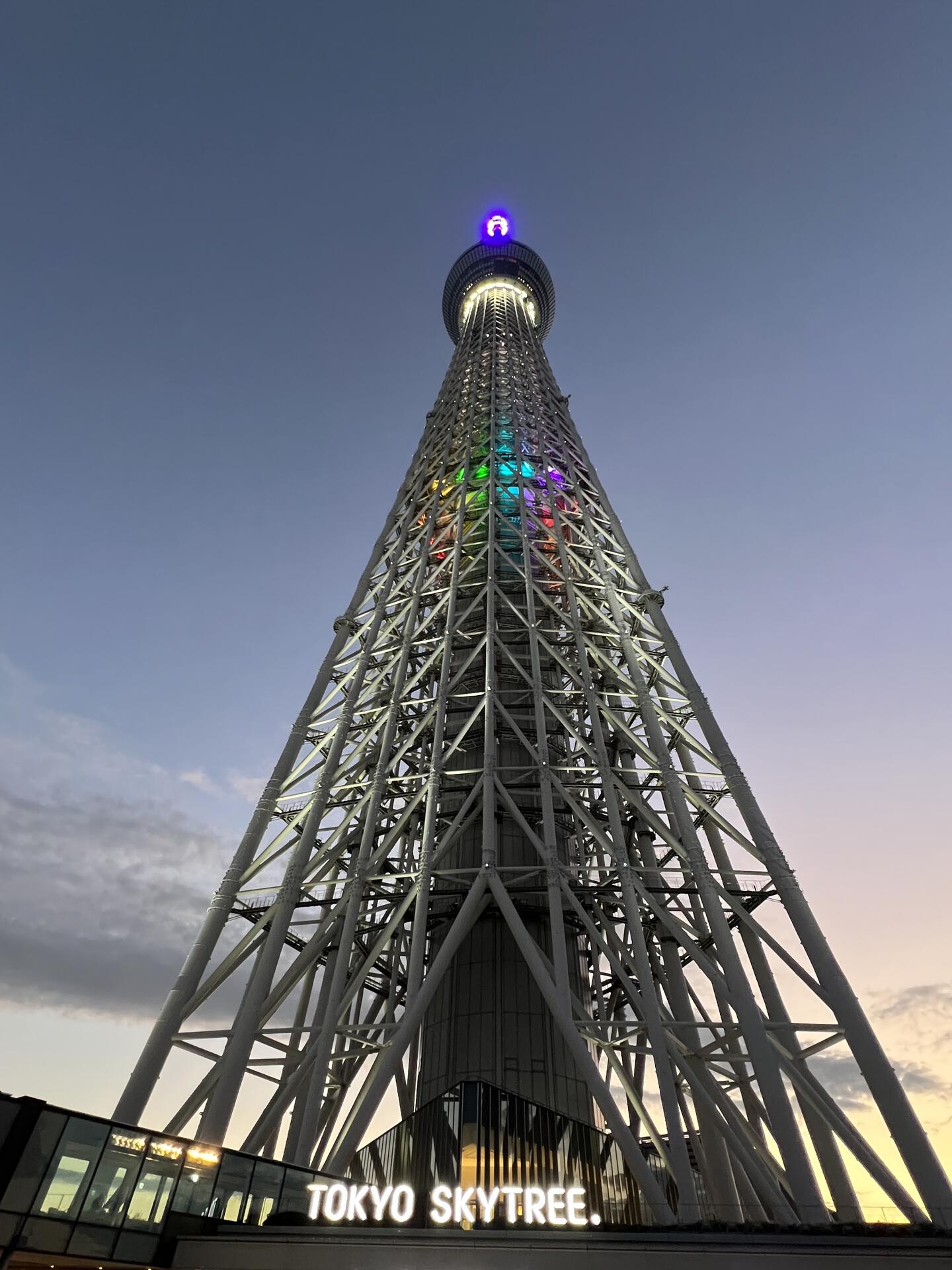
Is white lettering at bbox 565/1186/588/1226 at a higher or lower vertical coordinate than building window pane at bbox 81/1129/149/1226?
lower

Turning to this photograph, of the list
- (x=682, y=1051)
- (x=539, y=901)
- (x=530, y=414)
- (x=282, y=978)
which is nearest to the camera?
(x=682, y=1051)

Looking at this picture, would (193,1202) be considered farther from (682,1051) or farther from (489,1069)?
(682,1051)

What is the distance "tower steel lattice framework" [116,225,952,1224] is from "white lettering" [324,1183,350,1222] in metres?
2.38

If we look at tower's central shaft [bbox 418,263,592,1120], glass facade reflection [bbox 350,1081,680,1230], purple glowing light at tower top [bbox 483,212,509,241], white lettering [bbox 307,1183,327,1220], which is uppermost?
purple glowing light at tower top [bbox 483,212,509,241]

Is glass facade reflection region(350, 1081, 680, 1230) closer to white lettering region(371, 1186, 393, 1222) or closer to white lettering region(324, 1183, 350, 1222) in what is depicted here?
white lettering region(371, 1186, 393, 1222)

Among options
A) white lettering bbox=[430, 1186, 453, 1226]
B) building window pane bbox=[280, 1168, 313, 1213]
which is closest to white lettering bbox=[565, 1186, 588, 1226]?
white lettering bbox=[430, 1186, 453, 1226]

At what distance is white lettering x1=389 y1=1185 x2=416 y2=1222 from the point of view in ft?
56.3

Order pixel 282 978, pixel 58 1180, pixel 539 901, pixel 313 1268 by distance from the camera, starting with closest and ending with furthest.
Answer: pixel 313 1268 < pixel 58 1180 < pixel 282 978 < pixel 539 901

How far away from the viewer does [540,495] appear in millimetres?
45375

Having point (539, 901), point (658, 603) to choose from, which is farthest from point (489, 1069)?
point (658, 603)

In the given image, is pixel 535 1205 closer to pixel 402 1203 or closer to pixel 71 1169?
pixel 402 1203

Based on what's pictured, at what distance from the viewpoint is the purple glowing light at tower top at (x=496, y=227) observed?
273ft

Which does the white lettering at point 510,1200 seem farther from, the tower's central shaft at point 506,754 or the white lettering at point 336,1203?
the tower's central shaft at point 506,754

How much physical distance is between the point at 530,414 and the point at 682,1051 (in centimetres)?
4010
